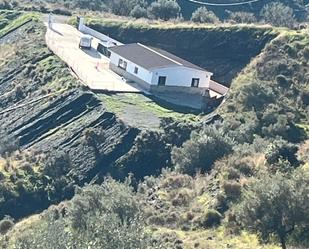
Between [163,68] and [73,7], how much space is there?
3432 cm

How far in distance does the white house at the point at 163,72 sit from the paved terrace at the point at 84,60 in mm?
1019

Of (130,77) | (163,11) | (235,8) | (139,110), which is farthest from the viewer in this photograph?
(235,8)

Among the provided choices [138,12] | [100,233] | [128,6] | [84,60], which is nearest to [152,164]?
[100,233]

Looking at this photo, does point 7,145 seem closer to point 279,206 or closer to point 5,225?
point 5,225

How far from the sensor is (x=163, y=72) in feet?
192

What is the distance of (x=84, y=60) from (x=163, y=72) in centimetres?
965

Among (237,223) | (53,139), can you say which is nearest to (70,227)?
(237,223)

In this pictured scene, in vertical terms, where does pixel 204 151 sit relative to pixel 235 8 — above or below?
above

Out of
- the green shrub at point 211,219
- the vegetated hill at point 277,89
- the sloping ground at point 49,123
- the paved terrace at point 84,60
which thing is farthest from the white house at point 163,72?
the green shrub at point 211,219

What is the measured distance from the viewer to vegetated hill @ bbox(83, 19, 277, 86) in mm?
61031

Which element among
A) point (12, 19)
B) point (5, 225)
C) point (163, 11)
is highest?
point (163, 11)

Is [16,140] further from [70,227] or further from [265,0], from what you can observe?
[265,0]

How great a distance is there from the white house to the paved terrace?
1.02 m

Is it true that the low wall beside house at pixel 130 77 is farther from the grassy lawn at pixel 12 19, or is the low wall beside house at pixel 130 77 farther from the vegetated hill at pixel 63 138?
the grassy lawn at pixel 12 19
